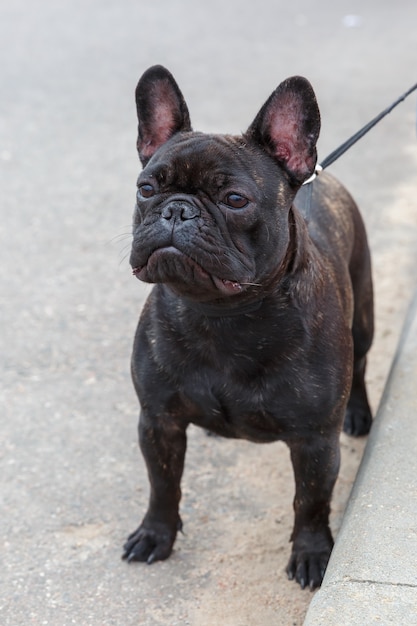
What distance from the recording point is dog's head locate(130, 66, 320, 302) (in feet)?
10.3

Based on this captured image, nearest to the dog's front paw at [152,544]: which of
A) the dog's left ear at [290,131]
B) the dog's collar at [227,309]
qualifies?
the dog's collar at [227,309]

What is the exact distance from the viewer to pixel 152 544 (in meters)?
4.01

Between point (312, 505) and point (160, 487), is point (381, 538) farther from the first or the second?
point (160, 487)

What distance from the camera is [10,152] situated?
845 centimetres

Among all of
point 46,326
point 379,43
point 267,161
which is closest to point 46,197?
point 46,326

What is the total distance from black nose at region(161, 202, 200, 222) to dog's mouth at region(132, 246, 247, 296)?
0.33 feet

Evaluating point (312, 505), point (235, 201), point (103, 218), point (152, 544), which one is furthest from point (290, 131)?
point (103, 218)

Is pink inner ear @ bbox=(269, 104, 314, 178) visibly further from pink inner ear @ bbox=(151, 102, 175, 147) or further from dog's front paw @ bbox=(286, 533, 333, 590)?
dog's front paw @ bbox=(286, 533, 333, 590)

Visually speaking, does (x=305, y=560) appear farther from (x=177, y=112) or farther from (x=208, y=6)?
(x=208, y=6)

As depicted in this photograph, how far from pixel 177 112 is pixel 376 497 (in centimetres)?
152

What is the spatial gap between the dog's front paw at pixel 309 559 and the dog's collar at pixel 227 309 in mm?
990

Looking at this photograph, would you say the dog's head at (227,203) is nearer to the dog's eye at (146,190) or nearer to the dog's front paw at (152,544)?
the dog's eye at (146,190)

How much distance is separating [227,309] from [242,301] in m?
0.07

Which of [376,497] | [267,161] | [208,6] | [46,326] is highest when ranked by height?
[267,161]
